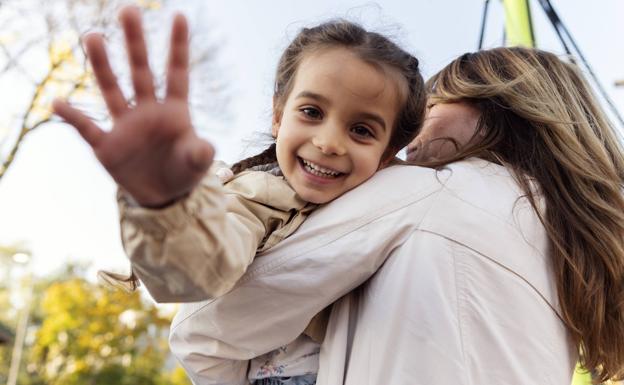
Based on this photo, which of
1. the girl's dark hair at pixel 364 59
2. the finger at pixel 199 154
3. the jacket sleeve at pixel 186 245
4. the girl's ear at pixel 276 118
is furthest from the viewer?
the girl's ear at pixel 276 118

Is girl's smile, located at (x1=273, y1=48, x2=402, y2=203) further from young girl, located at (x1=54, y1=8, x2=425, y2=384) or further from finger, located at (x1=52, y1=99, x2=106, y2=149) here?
finger, located at (x1=52, y1=99, x2=106, y2=149)

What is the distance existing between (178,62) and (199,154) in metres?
0.14

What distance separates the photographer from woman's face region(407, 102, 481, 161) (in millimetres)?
1948

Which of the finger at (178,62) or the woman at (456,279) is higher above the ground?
the finger at (178,62)

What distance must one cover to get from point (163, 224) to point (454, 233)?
63 centimetres

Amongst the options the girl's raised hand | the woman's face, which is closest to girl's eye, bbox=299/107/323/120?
the woman's face

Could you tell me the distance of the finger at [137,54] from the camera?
98cm

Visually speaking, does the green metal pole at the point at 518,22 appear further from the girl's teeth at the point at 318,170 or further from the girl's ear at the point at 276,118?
the girl's teeth at the point at 318,170

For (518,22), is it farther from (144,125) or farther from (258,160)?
(144,125)

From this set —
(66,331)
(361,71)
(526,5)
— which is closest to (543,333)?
(361,71)

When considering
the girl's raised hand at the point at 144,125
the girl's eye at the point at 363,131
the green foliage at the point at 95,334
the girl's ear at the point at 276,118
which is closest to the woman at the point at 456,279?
the girl's eye at the point at 363,131

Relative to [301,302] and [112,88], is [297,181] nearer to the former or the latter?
[301,302]

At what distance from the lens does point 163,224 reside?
1.06m

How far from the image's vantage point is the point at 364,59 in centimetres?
165
